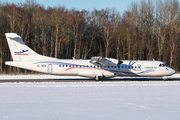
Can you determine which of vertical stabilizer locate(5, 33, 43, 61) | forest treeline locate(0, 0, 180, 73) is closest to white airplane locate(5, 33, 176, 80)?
vertical stabilizer locate(5, 33, 43, 61)

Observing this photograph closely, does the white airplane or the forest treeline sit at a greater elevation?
the forest treeline

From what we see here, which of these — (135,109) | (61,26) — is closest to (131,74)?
(135,109)

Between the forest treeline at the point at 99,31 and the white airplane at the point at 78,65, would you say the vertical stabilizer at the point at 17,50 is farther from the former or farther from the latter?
the forest treeline at the point at 99,31

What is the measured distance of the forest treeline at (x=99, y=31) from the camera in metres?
43.0

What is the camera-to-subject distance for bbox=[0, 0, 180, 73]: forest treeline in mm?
43031

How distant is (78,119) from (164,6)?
48106 mm

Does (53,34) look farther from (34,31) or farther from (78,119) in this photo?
(78,119)

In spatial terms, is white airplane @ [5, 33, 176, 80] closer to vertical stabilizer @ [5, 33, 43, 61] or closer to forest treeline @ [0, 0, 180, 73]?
vertical stabilizer @ [5, 33, 43, 61]

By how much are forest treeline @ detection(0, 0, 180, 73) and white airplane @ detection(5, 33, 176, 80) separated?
1733 centimetres

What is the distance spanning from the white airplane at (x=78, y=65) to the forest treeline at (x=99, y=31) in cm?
1733

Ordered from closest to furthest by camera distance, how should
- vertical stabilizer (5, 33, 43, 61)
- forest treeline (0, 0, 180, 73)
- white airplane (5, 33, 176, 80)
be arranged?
white airplane (5, 33, 176, 80)
vertical stabilizer (5, 33, 43, 61)
forest treeline (0, 0, 180, 73)

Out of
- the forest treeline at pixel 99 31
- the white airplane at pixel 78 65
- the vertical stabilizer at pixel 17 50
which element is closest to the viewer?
the white airplane at pixel 78 65

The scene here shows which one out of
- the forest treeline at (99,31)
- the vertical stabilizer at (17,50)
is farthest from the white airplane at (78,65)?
the forest treeline at (99,31)

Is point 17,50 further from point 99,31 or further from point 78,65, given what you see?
point 99,31
